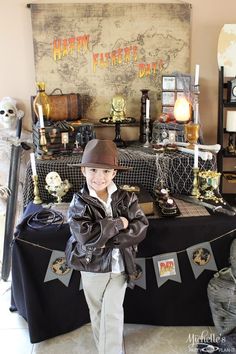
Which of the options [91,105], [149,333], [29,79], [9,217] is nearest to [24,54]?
[29,79]

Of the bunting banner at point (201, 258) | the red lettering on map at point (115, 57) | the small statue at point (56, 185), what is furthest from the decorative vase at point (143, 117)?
the bunting banner at point (201, 258)

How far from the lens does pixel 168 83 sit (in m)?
2.38

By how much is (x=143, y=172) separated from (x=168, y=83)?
2.20 feet

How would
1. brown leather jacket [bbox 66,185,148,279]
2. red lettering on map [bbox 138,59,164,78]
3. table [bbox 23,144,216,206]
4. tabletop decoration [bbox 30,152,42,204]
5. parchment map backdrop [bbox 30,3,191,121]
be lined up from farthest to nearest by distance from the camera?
red lettering on map [bbox 138,59,164,78], parchment map backdrop [bbox 30,3,191,121], table [bbox 23,144,216,206], tabletop decoration [bbox 30,152,42,204], brown leather jacket [bbox 66,185,148,279]

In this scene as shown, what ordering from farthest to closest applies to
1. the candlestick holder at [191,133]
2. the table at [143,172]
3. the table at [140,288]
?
the candlestick holder at [191,133] < the table at [143,172] < the table at [140,288]

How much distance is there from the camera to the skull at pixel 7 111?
2.50m

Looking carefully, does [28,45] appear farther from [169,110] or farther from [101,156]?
[101,156]

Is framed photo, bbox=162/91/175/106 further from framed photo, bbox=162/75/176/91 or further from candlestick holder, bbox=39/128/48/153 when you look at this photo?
candlestick holder, bbox=39/128/48/153

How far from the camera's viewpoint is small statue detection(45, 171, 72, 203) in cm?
192

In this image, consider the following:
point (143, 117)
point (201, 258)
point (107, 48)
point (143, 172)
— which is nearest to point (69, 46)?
point (107, 48)

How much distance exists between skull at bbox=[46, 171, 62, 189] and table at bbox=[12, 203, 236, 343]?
0.20 m

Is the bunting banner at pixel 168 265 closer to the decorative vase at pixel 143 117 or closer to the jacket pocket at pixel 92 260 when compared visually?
the jacket pocket at pixel 92 260

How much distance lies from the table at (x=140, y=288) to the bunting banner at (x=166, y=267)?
22 mm

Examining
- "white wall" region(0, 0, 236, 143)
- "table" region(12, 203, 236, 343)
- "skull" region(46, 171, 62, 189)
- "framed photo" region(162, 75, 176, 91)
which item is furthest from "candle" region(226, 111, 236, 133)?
"skull" region(46, 171, 62, 189)
